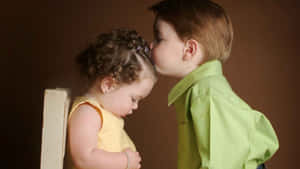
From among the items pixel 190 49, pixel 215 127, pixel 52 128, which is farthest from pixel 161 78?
pixel 52 128

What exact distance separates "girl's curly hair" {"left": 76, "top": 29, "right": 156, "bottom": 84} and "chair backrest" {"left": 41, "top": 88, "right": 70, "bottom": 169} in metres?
0.22

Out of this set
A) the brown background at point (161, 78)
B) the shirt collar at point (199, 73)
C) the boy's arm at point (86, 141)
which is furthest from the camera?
the brown background at point (161, 78)

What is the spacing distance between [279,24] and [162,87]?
500mm

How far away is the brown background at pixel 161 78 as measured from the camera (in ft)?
4.24

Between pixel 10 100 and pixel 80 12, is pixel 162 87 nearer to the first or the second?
pixel 80 12

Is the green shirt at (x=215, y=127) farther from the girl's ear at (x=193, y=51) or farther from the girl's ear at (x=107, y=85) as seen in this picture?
the girl's ear at (x=107, y=85)

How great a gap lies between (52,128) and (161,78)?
82 cm

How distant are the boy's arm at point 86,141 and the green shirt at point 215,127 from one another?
0.20 meters

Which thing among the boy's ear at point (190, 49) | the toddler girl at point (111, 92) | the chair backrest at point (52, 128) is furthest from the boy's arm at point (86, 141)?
the boy's ear at point (190, 49)

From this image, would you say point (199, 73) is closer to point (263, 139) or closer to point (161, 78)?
point (263, 139)

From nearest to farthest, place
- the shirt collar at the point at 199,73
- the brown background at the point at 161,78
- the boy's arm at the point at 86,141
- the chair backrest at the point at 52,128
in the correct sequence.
→ 1. the chair backrest at the point at 52,128
2. the boy's arm at the point at 86,141
3. the shirt collar at the point at 199,73
4. the brown background at the point at 161,78

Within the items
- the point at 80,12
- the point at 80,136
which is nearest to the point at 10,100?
the point at 80,12

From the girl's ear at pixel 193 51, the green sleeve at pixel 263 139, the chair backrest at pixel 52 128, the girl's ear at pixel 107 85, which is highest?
the girl's ear at pixel 193 51

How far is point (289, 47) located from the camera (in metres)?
1.28
